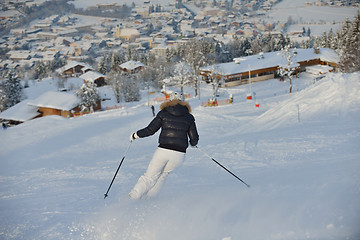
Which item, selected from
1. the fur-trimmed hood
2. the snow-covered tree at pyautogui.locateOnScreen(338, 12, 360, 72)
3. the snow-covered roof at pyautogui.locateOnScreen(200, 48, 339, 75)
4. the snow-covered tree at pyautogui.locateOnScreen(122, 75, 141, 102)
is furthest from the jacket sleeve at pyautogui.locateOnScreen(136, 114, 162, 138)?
the snow-covered tree at pyautogui.locateOnScreen(122, 75, 141, 102)

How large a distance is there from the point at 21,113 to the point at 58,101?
462cm

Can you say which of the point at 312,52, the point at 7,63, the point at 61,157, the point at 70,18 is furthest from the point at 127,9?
the point at 61,157

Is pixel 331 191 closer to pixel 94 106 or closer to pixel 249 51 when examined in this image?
pixel 94 106

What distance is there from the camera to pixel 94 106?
125 ft

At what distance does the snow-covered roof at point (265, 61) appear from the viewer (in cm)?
4408

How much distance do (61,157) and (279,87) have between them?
32.6 meters

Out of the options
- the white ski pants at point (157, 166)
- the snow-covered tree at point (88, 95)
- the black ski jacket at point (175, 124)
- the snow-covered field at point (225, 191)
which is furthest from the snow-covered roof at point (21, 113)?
the black ski jacket at point (175, 124)

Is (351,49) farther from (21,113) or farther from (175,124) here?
(21,113)

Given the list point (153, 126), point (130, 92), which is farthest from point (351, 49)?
point (153, 126)

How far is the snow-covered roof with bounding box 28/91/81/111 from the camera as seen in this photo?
3173cm

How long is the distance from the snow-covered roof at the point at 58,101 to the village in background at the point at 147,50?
4.9 inches

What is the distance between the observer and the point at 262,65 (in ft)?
146

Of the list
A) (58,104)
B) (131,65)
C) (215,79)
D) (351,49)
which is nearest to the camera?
(58,104)

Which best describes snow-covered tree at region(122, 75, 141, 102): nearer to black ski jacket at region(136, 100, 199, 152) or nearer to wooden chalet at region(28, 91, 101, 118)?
wooden chalet at region(28, 91, 101, 118)
